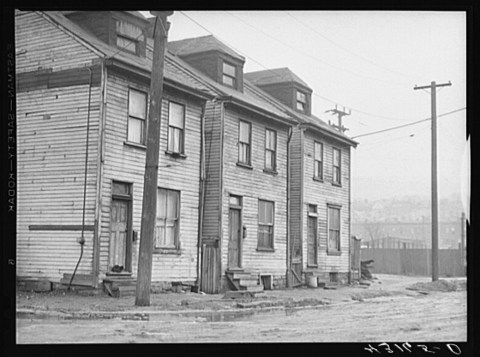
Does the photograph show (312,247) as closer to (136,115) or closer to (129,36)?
(136,115)

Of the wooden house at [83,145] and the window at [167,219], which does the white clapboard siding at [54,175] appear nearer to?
the wooden house at [83,145]

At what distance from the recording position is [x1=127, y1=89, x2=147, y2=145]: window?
542 inches

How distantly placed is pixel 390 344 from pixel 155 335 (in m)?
3.42

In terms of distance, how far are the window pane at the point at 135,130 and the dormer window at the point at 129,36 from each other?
1252 mm

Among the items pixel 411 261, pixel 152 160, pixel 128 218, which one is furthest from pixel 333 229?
pixel 152 160

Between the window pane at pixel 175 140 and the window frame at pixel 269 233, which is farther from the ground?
the window pane at pixel 175 140

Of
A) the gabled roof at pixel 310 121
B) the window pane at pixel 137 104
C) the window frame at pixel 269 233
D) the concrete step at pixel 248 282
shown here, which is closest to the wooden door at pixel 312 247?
the window frame at pixel 269 233

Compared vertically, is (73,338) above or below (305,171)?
below

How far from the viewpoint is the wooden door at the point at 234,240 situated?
15.0 meters

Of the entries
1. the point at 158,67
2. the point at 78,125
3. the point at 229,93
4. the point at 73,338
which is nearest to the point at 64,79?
the point at 78,125

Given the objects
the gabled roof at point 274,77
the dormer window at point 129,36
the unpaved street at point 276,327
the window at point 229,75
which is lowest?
the unpaved street at point 276,327

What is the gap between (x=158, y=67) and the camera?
1306 cm

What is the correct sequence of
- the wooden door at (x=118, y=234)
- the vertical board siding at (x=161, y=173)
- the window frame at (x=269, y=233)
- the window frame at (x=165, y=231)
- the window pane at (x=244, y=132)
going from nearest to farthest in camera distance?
1. the wooden door at (x=118, y=234)
2. the vertical board siding at (x=161, y=173)
3. the window frame at (x=165, y=231)
4. the window frame at (x=269, y=233)
5. the window pane at (x=244, y=132)
